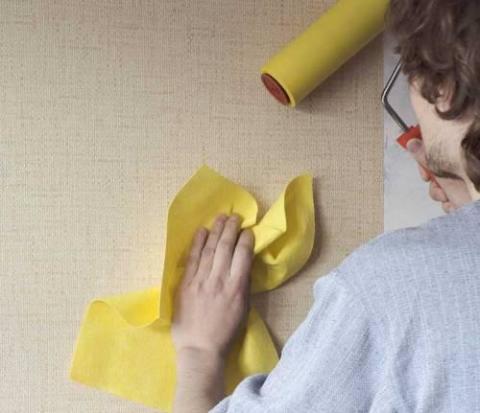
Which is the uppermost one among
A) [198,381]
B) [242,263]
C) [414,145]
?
[414,145]

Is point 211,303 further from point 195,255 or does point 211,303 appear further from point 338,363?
point 338,363

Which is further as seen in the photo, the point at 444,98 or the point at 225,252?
the point at 225,252

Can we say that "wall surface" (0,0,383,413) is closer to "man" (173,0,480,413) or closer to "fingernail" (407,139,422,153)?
"fingernail" (407,139,422,153)

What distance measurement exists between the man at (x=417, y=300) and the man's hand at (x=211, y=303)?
0.12 metres

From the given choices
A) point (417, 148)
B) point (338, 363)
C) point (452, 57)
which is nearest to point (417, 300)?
point (338, 363)

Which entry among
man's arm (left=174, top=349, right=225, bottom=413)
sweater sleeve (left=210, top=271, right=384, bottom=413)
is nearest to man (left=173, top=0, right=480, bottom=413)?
sweater sleeve (left=210, top=271, right=384, bottom=413)

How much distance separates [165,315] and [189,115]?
0.21 m

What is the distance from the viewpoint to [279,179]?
837 mm

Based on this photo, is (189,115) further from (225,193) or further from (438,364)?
(438,364)

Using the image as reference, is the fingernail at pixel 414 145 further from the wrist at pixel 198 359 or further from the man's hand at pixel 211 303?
the wrist at pixel 198 359

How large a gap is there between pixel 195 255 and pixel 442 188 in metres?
0.27

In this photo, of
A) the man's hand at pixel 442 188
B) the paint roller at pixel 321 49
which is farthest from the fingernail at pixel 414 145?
the paint roller at pixel 321 49

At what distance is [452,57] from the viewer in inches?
24.5

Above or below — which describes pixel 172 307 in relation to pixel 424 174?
below
